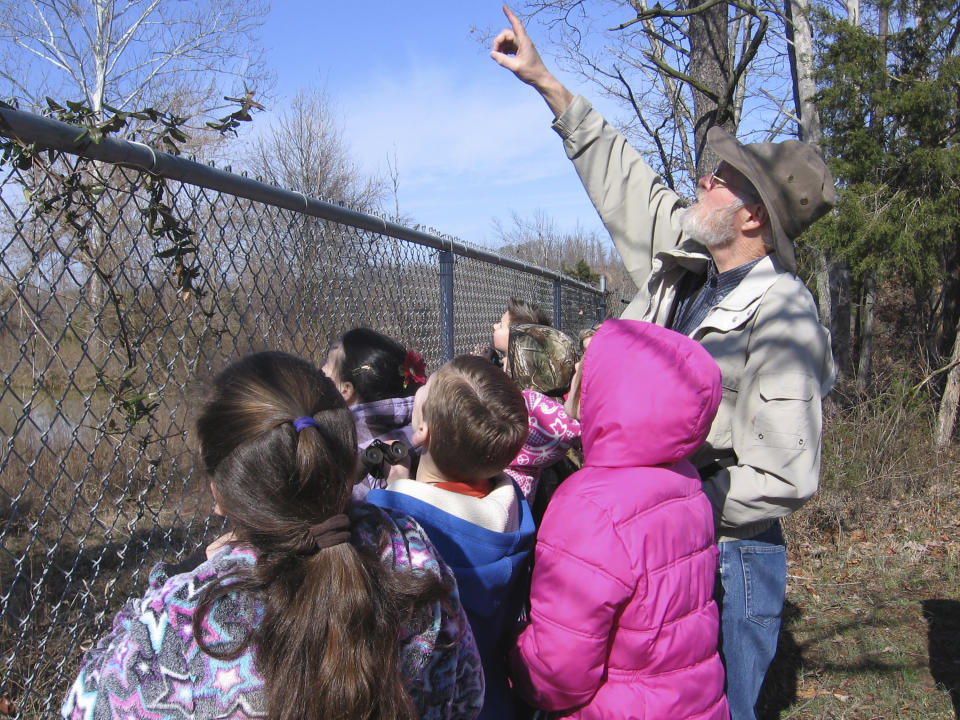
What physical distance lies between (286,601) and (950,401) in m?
8.35

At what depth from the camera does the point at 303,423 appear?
1.40m

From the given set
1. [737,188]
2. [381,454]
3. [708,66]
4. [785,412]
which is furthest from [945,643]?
[708,66]

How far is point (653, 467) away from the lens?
2.05 meters

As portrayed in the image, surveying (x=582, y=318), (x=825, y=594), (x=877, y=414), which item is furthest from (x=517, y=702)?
(x=582, y=318)

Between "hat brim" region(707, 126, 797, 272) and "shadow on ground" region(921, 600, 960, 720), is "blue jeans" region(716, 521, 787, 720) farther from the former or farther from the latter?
"shadow on ground" region(921, 600, 960, 720)

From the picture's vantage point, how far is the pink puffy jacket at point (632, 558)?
1840 mm

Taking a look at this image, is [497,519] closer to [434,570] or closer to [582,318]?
[434,570]

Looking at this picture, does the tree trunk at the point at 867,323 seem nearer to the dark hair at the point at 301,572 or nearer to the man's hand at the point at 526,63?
the man's hand at the point at 526,63

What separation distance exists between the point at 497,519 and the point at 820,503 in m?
4.94

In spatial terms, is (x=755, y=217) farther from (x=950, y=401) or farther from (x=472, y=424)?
(x=950, y=401)

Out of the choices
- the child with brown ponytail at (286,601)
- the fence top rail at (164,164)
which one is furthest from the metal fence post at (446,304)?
the child with brown ponytail at (286,601)

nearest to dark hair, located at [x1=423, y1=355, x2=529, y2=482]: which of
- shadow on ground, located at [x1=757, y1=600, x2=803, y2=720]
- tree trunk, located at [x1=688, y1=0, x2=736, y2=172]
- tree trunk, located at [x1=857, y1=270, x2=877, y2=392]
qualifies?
shadow on ground, located at [x1=757, y1=600, x2=803, y2=720]

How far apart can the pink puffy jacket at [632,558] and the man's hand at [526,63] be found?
3.79ft

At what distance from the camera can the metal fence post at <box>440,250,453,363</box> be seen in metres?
4.22
